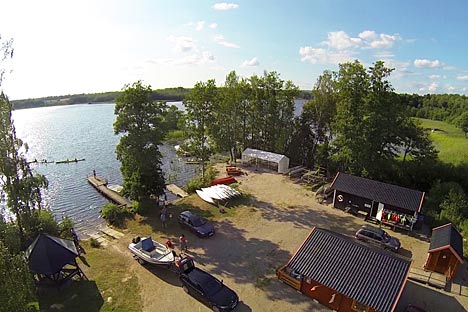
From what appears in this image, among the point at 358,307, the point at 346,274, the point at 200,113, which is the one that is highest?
the point at 200,113

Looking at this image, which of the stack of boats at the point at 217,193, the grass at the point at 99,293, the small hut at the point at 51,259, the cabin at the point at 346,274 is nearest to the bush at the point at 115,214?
the grass at the point at 99,293

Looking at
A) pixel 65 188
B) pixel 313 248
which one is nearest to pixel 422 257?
pixel 313 248

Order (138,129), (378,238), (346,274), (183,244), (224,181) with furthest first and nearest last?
(224,181) < (138,129) < (378,238) < (183,244) < (346,274)

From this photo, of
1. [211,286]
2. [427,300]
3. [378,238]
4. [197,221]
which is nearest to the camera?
[211,286]

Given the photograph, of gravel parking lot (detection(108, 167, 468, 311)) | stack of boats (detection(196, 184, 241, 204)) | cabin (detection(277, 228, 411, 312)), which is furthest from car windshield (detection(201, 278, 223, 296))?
stack of boats (detection(196, 184, 241, 204))


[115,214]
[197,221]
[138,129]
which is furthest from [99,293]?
[138,129]

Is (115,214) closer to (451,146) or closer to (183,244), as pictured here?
(183,244)

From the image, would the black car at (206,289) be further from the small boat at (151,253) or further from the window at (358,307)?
the window at (358,307)
